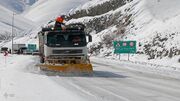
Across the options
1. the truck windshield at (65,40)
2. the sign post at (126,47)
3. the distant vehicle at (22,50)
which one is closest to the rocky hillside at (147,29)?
the sign post at (126,47)

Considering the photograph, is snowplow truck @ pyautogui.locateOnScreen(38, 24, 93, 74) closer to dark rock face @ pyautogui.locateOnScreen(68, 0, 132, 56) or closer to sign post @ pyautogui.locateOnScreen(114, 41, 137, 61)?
sign post @ pyautogui.locateOnScreen(114, 41, 137, 61)

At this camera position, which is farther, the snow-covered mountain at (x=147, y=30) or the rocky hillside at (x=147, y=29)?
the rocky hillside at (x=147, y=29)

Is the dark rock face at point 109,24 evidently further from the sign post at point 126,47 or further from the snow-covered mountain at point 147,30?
the sign post at point 126,47

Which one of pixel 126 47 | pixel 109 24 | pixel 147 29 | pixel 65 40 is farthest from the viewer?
pixel 109 24

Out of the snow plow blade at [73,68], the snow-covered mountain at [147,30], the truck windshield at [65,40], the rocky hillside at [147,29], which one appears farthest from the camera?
the rocky hillside at [147,29]

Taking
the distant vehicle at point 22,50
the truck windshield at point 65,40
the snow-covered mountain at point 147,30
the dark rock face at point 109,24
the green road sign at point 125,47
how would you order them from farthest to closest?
the distant vehicle at point 22,50
the dark rock face at point 109,24
the snow-covered mountain at point 147,30
the green road sign at point 125,47
the truck windshield at point 65,40

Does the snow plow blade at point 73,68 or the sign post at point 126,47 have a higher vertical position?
the sign post at point 126,47

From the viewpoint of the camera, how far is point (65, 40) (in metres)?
25.6

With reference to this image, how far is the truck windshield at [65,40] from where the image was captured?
1006 inches

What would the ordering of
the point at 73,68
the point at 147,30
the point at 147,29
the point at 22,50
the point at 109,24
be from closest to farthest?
1. the point at 73,68
2. the point at 147,30
3. the point at 147,29
4. the point at 109,24
5. the point at 22,50

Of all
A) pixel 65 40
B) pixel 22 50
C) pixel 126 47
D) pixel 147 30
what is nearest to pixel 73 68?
pixel 65 40

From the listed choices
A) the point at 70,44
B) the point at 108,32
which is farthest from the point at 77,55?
the point at 108,32

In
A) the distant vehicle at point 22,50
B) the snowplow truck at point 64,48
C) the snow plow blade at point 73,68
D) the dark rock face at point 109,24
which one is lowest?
the snow plow blade at point 73,68

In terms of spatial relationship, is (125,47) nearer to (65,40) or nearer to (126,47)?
(126,47)
